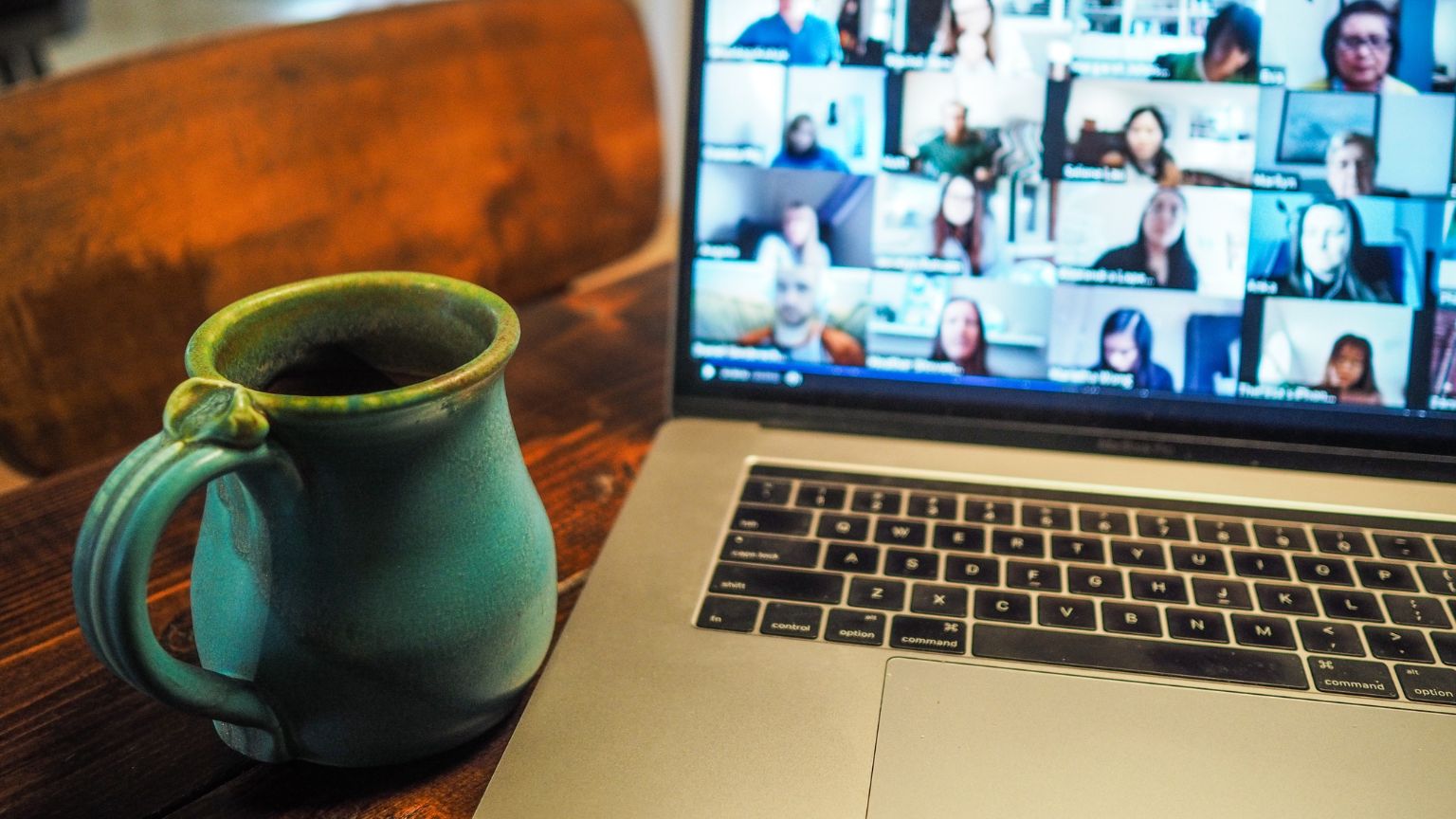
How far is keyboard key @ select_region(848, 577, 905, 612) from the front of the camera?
0.45m

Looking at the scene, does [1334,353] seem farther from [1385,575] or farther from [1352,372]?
[1385,575]

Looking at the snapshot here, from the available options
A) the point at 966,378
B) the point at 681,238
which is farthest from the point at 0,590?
the point at 966,378

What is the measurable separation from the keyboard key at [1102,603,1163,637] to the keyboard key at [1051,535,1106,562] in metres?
0.03

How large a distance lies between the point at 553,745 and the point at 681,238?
0.28 meters

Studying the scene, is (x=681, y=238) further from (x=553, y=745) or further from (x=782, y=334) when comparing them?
(x=553, y=745)

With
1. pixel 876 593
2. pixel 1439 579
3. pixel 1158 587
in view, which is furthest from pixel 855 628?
pixel 1439 579

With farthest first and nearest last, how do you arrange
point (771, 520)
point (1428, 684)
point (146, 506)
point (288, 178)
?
point (288, 178) < point (771, 520) < point (1428, 684) < point (146, 506)

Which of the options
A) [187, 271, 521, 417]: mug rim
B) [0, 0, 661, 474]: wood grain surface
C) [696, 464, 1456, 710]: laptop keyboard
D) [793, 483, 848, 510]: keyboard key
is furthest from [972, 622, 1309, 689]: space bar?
[0, 0, 661, 474]: wood grain surface

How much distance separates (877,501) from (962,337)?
0.34 feet

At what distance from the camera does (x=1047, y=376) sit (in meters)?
0.56

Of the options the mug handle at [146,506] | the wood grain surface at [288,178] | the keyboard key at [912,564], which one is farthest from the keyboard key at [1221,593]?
the wood grain surface at [288,178]

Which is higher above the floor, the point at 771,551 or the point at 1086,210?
the point at 1086,210

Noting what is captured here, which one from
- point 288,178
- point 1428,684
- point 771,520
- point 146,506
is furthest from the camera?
point 288,178

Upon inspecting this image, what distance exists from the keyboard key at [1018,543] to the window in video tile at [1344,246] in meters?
0.17
